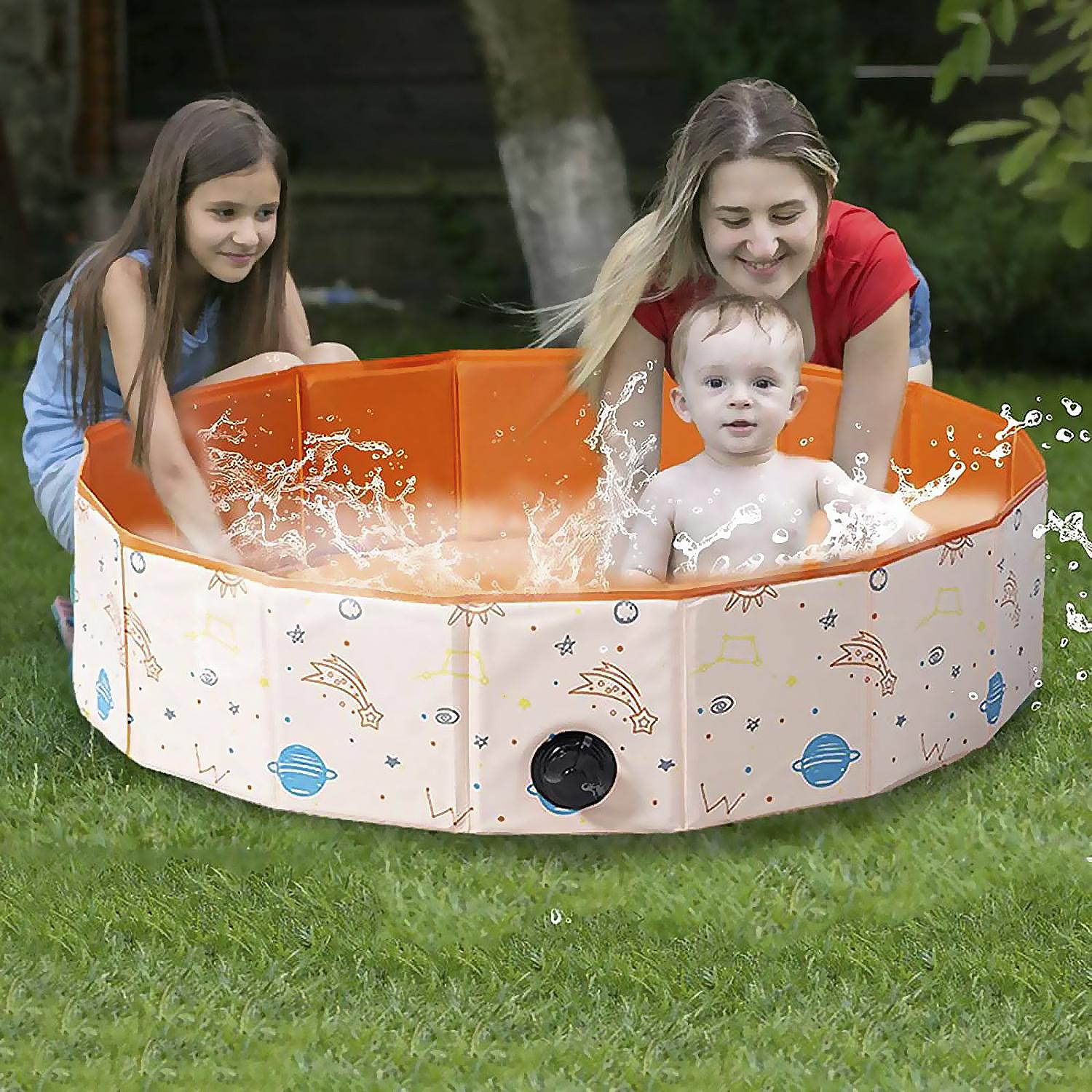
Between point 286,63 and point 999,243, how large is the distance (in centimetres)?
374

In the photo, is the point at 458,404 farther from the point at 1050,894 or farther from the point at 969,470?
the point at 1050,894

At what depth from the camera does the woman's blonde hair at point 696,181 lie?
325cm

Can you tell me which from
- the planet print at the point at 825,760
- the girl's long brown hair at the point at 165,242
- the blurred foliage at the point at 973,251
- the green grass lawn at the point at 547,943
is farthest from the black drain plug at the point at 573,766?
the blurred foliage at the point at 973,251

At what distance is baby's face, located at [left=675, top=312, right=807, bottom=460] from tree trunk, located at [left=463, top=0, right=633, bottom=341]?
2.96 metres

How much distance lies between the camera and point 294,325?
4.32 m

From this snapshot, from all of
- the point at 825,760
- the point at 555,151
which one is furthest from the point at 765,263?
the point at 555,151

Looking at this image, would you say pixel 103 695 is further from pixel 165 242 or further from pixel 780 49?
pixel 780 49

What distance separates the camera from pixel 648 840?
2.95 m

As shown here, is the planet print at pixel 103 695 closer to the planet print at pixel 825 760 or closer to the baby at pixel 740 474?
the baby at pixel 740 474

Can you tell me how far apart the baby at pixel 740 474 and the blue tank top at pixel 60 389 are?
120cm

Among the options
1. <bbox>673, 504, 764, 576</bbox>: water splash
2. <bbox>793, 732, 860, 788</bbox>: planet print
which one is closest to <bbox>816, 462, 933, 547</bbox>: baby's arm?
<bbox>673, 504, 764, 576</bbox>: water splash

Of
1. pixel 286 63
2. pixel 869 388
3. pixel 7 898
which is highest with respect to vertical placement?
pixel 286 63

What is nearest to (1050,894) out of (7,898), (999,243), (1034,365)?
(7,898)

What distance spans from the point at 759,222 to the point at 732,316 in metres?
0.18
